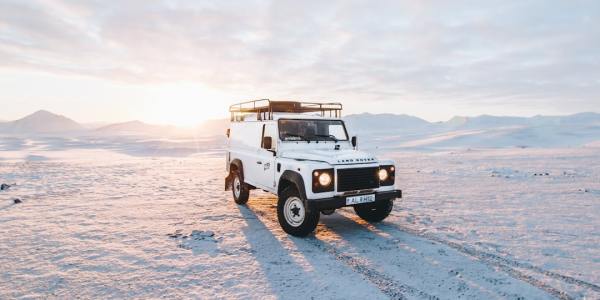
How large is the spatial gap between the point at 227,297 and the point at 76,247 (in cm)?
320

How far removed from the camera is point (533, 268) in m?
4.88

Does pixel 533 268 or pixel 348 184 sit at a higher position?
pixel 348 184

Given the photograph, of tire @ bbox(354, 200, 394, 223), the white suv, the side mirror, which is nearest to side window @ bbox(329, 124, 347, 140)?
the white suv

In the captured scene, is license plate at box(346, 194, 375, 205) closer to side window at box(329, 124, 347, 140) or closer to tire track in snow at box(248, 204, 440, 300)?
tire track in snow at box(248, 204, 440, 300)

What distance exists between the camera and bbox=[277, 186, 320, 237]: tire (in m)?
6.10

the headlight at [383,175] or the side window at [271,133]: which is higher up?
the side window at [271,133]

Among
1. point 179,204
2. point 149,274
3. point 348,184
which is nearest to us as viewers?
point 149,274

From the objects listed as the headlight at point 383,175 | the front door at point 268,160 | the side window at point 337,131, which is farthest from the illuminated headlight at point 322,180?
the side window at point 337,131

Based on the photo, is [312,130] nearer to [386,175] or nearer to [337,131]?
[337,131]

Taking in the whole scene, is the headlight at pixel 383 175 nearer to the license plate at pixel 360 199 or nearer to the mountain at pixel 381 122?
the license plate at pixel 360 199

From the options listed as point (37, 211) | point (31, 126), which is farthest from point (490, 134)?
point (31, 126)

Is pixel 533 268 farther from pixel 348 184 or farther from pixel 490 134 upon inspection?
pixel 490 134

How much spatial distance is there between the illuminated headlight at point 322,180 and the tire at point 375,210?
1.55 meters

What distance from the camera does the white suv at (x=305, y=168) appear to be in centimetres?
600
